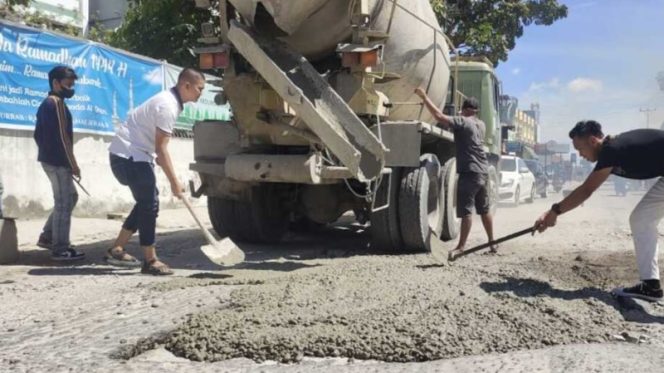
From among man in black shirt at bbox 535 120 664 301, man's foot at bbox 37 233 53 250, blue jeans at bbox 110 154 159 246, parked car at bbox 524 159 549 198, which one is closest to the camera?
man in black shirt at bbox 535 120 664 301

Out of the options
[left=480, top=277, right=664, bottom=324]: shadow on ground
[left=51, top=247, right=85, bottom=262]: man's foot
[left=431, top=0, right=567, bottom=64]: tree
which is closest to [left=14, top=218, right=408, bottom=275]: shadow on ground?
[left=51, top=247, right=85, bottom=262]: man's foot

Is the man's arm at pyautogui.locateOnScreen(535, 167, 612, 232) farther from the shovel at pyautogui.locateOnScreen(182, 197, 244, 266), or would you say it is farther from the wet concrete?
the shovel at pyautogui.locateOnScreen(182, 197, 244, 266)

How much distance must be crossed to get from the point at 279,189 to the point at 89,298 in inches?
122

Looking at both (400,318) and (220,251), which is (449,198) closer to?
(220,251)

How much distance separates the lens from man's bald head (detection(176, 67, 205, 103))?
17.7ft

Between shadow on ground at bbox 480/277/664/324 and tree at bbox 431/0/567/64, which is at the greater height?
tree at bbox 431/0/567/64

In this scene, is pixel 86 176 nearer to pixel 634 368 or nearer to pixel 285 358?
pixel 285 358

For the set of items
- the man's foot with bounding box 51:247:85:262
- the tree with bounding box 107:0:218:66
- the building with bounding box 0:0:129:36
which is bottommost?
the man's foot with bounding box 51:247:85:262

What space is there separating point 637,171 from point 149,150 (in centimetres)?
384

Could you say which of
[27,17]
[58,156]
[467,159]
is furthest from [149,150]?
[27,17]

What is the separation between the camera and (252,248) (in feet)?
23.0

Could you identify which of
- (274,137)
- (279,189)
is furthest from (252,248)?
(274,137)

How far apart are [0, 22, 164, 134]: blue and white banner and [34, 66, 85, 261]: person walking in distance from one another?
9.51ft

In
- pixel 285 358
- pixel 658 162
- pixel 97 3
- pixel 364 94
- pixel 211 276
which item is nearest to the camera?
pixel 285 358
